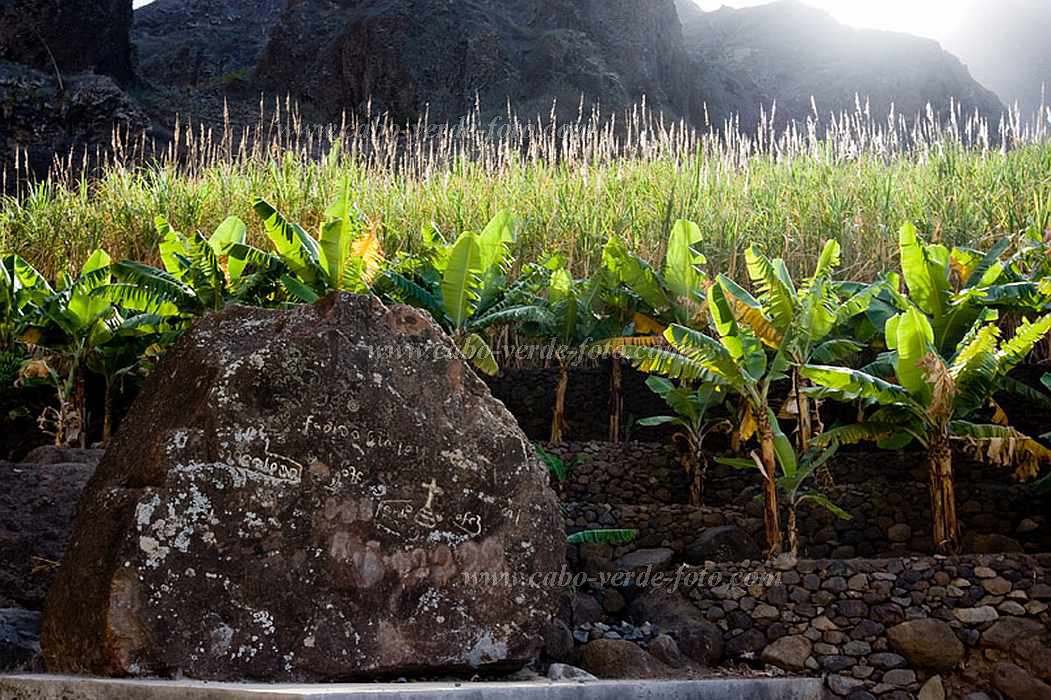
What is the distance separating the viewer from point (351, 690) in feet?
10.3

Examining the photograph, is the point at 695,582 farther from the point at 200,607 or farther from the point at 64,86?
the point at 64,86

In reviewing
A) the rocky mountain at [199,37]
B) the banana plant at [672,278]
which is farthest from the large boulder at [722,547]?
the rocky mountain at [199,37]

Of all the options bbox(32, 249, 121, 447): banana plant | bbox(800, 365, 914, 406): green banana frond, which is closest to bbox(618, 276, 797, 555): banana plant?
bbox(800, 365, 914, 406): green banana frond

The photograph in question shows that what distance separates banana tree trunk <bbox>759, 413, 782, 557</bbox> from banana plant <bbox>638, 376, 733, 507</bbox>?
2.34 feet

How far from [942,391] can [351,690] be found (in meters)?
3.59

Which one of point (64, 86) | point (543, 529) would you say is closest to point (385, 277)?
point (543, 529)

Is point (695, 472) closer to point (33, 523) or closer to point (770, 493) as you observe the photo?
point (770, 493)

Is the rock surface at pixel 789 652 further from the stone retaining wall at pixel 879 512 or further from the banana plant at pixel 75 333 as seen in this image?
the banana plant at pixel 75 333

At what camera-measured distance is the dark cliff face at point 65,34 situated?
17859 mm

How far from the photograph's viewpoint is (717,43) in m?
28.4

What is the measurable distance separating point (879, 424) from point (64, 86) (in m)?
15.4

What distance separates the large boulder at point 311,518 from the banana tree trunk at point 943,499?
254cm

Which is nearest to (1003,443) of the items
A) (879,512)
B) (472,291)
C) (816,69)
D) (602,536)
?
(879,512)

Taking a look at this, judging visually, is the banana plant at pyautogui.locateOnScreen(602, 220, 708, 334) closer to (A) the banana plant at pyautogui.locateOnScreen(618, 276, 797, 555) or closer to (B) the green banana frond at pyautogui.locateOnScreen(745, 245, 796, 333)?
(B) the green banana frond at pyautogui.locateOnScreen(745, 245, 796, 333)
